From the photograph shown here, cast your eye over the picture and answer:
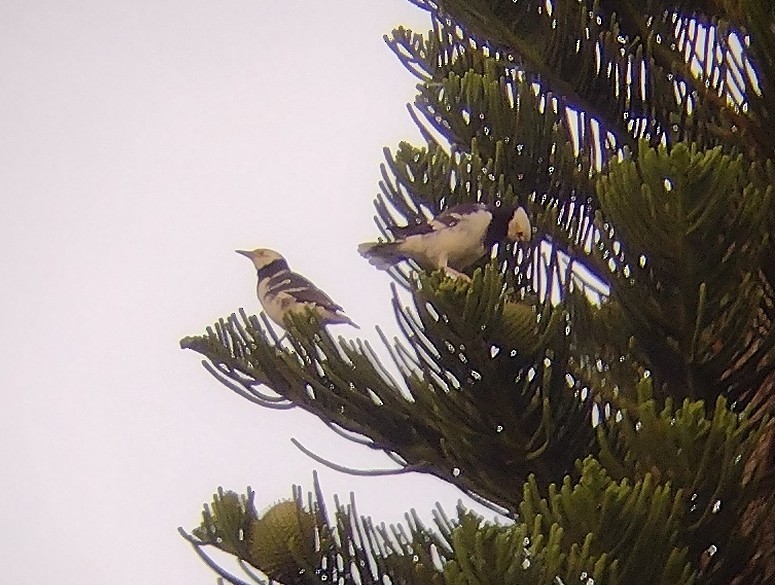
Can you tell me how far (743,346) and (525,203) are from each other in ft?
0.78

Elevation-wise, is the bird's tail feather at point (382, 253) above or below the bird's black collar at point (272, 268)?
below

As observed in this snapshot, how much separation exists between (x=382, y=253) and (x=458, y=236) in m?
0.08

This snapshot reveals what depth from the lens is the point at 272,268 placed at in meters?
0.98

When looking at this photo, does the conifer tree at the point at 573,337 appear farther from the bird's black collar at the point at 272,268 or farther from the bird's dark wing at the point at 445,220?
the bird's black collar at the point at 272,268

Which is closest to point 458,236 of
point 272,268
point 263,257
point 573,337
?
point 573,337

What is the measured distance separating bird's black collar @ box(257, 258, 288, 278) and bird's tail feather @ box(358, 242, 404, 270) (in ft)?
0.74

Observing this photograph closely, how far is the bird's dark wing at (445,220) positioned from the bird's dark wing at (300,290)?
19 centimetres

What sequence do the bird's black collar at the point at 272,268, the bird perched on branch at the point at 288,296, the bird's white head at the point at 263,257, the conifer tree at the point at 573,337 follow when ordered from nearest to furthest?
1. the conifer tree at the point at 573,337
2. the bird perched on branch at the point at 288,296
3. the bird's black collar at the point at 272,268
4. the bird's white head at the point at 263,257

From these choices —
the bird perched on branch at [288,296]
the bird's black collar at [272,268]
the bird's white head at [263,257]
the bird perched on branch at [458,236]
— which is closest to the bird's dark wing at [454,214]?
the bird perched on branch at [458,236]

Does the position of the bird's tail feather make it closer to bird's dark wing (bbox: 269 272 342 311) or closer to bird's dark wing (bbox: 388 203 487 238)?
bird's dark wing (bbox: 388 203 487 238)

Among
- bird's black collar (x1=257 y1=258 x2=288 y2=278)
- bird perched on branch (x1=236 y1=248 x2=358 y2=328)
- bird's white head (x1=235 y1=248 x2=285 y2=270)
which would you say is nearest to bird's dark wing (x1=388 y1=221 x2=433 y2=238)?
bird perched on branch (x1=236 y1=248 x2=358 y2=328)

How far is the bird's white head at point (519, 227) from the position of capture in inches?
25.0

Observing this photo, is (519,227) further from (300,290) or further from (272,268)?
(272,268)

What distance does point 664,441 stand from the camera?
42cm
